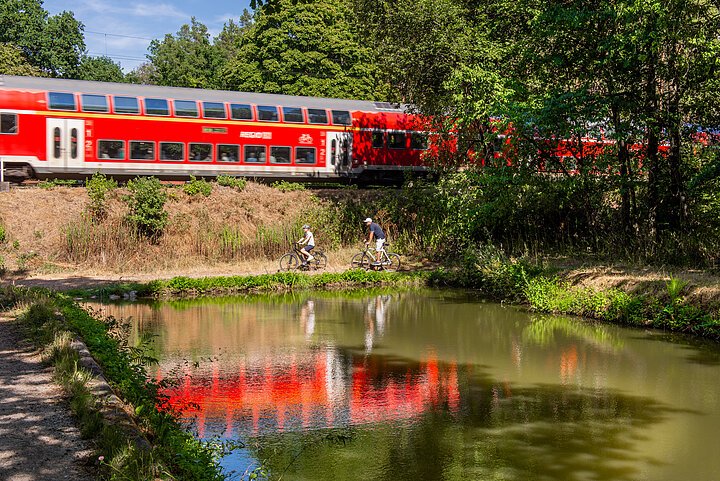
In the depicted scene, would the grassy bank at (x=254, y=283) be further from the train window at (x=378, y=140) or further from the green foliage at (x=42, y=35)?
the green foliage at (x=42, y=35)

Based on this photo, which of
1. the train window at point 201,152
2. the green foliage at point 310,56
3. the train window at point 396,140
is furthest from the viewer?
the green foliage at point 310,56

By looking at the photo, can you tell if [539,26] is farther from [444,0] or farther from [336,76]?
[336,76]

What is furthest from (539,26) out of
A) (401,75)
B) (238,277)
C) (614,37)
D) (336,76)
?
(336,76)

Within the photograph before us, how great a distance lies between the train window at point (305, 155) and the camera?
95.7ft

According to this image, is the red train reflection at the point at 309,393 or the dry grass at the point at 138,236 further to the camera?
the dry grass at the point at 138,236

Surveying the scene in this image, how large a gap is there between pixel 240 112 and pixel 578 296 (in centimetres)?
1580

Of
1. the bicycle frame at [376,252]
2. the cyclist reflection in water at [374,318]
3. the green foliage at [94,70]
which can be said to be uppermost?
the green foliage at [94,70]

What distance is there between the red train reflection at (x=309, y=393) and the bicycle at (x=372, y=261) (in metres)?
11.6

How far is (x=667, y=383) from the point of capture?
37.3ft

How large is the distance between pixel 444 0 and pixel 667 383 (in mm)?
18581

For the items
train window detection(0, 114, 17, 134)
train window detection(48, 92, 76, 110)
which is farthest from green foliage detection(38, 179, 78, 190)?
train window detection(48, 92, 76, 110)

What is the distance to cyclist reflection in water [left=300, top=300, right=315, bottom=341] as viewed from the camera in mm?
14884

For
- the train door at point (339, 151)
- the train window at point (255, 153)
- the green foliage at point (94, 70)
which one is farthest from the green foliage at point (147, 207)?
the green foliage at point (94, 70)

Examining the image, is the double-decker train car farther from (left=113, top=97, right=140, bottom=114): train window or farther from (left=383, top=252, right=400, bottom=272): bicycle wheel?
(left=383, top=252, right=400, bottom=272): bicycle wheel
